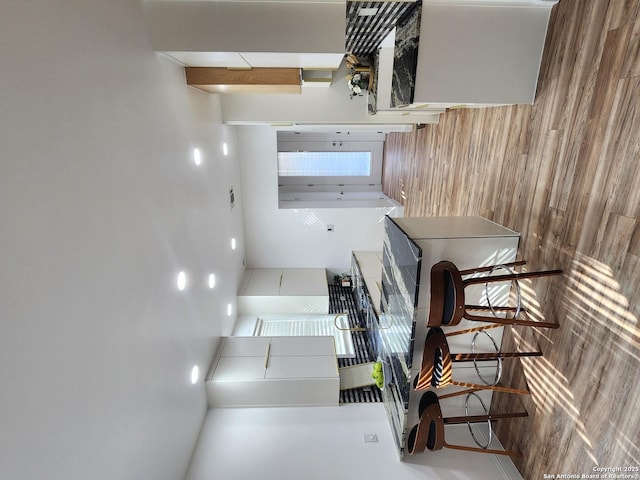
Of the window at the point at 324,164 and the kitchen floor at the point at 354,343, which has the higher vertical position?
the window at the point at 324,164

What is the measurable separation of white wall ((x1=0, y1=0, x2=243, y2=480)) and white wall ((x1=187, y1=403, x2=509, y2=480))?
386 millimetres

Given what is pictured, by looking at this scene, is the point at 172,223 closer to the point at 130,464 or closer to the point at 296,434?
the point at 130,464

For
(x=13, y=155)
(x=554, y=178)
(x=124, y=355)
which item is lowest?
(x=124, y=355)

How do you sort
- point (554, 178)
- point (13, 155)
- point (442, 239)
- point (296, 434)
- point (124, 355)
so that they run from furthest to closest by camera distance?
point (296, 434)
point (442, 239)
point (554, 178)
point (124, 355)
point (13, 155)

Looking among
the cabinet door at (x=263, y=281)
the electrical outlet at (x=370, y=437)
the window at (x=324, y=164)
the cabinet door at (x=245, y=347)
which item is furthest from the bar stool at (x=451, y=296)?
the window at (x=324, y=164)

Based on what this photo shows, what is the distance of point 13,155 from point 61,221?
0.31m

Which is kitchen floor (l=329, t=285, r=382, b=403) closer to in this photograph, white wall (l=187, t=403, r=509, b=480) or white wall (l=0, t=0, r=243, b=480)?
white wall (l=187, t=403, r=509, b=480)

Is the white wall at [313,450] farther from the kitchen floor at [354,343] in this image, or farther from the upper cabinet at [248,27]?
the upper cabinet at [248,27]

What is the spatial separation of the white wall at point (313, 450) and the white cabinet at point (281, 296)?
1.92 metres

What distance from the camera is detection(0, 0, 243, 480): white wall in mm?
1218

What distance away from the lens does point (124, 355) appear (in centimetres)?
187

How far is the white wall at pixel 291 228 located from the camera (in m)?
5.62

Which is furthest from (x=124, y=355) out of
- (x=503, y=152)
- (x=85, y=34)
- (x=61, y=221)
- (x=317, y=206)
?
(x=317, y=206)

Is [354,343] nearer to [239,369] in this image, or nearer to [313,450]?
[239,369]
